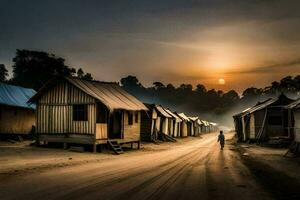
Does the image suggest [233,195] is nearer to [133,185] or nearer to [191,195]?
[191,195]

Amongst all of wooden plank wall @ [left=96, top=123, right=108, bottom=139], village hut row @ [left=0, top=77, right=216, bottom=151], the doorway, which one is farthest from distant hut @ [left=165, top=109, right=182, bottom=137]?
wooden plank wall @ [left=96, top=123, right=108, bottom=139]

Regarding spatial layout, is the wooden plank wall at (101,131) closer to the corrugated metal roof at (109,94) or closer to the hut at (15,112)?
the corrugated metal roof at (109,94)

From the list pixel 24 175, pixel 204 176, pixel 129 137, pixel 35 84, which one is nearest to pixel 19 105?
pixel 129 137

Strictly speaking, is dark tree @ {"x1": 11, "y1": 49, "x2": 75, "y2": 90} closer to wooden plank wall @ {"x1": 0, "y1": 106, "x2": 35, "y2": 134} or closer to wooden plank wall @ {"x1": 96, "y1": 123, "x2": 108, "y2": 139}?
wooden plank wall @ {"x1": 0, "y1": 106, "x2": 35, "y2": 134}

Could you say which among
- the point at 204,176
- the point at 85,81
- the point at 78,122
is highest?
the point at 85,81

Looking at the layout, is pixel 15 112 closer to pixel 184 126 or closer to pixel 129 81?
pixel 184 126

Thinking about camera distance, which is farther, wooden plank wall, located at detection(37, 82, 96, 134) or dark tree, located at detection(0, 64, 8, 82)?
dark tree, located at detection(0, 64, 8, 82)

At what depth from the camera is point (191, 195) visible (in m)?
10.5

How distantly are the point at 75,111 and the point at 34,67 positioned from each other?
54.3 m

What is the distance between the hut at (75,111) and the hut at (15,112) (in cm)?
700

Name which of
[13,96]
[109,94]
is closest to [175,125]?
[13,96]

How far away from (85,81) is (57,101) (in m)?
2.82

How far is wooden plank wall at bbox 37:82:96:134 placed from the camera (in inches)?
1099

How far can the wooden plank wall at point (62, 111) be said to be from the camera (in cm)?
2792
